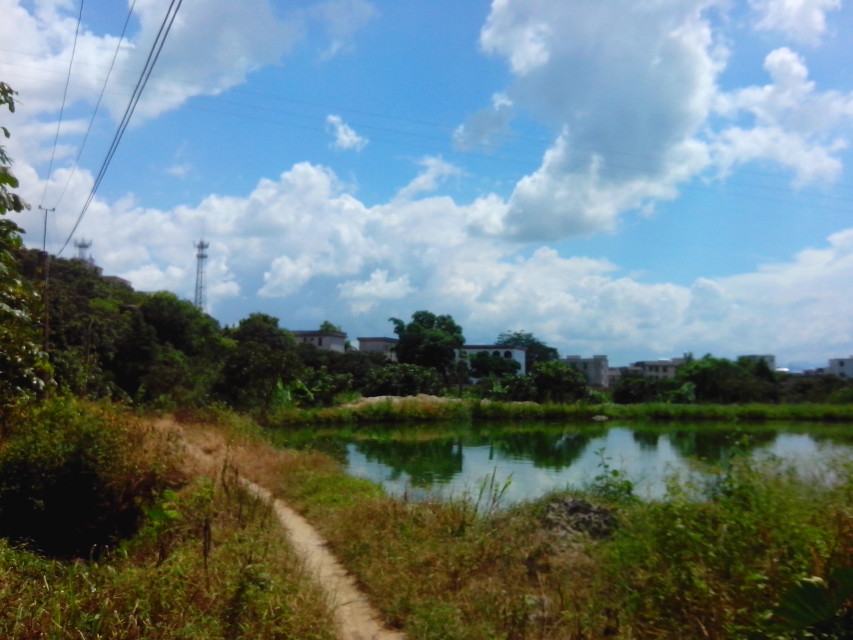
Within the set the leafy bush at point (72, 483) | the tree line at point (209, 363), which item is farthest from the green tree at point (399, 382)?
the leafy bush at point (72, 483)

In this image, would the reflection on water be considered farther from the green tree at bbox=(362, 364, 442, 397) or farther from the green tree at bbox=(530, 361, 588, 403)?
the green tree at bbox=(362, 364, 442, 397)

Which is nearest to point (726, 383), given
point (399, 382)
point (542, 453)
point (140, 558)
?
point (399, 382)

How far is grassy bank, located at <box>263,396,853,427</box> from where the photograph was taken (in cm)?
3588

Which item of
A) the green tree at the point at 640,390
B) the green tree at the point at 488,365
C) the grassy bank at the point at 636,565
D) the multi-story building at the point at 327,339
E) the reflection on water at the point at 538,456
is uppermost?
the multi-story building at the point at 327,339

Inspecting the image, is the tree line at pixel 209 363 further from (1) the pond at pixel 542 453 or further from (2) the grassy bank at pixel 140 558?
(1) the pond at pixel 542 453

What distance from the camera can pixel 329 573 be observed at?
7402 mm

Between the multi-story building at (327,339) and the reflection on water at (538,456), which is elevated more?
the multi-story building at (327,339)

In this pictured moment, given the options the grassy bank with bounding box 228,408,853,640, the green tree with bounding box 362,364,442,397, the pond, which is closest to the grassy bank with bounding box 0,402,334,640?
the grassy bank with bounding box 228,408,853,640

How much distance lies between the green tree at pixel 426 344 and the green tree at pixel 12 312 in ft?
132

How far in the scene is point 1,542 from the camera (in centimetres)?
642

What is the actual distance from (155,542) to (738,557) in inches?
238

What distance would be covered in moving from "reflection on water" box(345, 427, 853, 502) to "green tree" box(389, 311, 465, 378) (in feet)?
52.8

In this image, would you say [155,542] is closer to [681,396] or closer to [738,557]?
[738,557]

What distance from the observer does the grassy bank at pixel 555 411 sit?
118 ft
